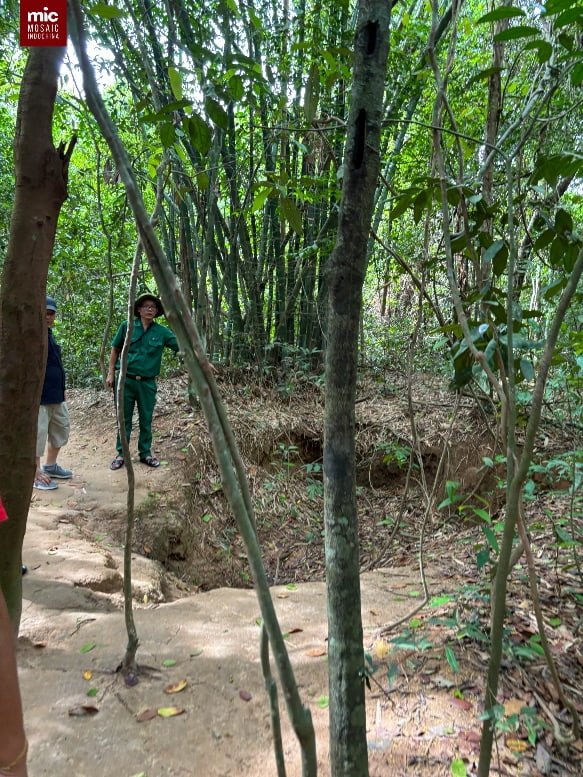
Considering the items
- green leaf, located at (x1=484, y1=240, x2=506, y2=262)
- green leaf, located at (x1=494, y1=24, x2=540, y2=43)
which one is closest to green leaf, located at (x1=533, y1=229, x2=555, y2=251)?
green leaf, located at (x1=484, y1=240, x2=506, y2=262)

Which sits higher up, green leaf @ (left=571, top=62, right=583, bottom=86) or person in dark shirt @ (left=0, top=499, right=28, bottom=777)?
green leaf @ (left=571, top=62, right=583, bottom=86)

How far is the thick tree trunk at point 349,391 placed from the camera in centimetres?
90

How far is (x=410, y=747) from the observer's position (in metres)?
1.42

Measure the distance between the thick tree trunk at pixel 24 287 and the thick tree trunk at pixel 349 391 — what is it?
3.57 ft

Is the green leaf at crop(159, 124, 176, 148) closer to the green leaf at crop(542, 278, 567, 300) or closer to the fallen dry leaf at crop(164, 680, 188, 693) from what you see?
the green leaf at crop(542, 278, 567, 300)

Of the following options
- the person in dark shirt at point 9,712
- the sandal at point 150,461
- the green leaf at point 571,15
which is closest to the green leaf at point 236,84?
the green leaf at point 571,15

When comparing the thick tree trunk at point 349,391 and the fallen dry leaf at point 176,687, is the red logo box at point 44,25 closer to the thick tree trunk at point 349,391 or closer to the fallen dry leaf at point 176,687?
the thick tree trunk at point 349,391

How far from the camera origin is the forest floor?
1.48 meters

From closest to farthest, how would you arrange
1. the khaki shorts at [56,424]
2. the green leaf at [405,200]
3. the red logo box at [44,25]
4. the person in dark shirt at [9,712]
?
the person in dark shirt at [9,712] < the green leaf at [405,200] < the red logo box at [44,25] < the khaki shorts at [56,424]

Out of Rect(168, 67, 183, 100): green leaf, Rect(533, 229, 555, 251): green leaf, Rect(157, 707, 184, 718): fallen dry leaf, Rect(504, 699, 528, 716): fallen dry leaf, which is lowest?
Rect(157, 707, 184, 718): fallen dry leaf

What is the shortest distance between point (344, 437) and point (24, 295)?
1.17 meters

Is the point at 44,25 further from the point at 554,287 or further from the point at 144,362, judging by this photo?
the point at 144,362

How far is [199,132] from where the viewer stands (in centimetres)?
115

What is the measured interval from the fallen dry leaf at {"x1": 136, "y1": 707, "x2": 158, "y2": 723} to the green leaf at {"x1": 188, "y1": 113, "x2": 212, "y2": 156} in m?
1.74
